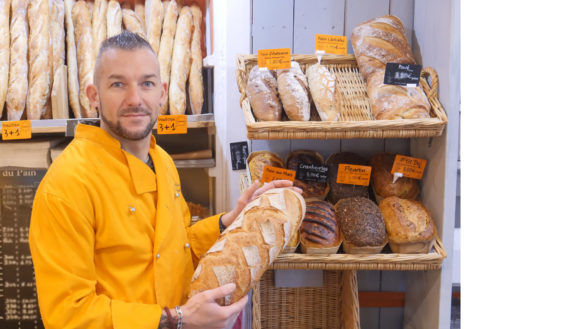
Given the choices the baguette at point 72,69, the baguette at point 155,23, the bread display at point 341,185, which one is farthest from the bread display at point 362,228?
the baguette at point 72,69

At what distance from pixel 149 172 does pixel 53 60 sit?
3.98 feet

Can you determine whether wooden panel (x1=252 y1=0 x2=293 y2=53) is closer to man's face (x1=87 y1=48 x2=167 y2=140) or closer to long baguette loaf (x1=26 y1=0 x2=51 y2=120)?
man's face (x1=87 y1=48 x2=167 y2=140)

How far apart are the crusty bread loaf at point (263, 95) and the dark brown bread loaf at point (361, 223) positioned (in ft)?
1.43

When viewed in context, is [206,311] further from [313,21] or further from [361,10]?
[361,10]

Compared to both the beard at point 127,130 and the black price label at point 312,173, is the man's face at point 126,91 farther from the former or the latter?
the black price label at point 312,173

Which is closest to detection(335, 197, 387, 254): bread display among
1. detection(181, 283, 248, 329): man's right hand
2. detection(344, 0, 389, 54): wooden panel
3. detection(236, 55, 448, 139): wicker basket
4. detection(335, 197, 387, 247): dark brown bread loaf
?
detection(335, 197, 387, 247): dark brown bread loaf

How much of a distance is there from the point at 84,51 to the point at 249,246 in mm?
1424

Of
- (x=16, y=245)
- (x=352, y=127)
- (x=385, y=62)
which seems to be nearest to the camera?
(x=352, y=127)

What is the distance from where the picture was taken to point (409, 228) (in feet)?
4.42

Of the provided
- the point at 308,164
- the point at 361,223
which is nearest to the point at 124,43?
the point at 308,164
